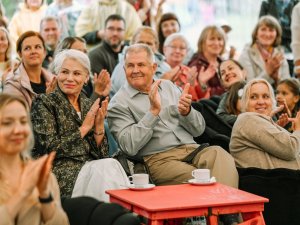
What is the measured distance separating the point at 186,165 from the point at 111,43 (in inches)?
93.0

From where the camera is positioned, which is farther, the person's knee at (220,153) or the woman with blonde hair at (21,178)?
the person's knee at (220,153)

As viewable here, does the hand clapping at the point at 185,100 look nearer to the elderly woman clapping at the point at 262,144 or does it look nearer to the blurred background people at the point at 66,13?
the elderly woman clapping at the point at 262,144

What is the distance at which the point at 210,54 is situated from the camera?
6.68 metres

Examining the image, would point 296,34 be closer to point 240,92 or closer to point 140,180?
point 240,92

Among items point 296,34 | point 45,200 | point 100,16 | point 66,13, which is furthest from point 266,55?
point 45,200

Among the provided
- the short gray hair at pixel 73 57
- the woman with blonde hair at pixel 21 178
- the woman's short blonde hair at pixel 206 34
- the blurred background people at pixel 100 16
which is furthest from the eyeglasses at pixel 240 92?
the woman with blonde hair at pixel 21 178

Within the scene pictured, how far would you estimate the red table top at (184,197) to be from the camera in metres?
3.52

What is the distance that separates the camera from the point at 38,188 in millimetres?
2854

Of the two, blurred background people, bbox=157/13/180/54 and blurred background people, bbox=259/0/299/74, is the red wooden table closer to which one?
blurred background people, bbox=157/13/180/54

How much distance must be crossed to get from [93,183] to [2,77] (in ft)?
4.97

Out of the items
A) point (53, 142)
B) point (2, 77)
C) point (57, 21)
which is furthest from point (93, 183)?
point (57, 21)

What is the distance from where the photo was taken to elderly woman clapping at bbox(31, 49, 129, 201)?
404 cm

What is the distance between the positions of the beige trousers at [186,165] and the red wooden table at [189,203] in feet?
1.47

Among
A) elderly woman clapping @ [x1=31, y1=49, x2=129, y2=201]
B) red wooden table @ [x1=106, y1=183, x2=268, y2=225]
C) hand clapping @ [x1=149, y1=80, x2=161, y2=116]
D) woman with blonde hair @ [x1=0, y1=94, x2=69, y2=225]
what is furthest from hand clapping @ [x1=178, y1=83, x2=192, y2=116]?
woman with blonde hair @ [x1=0, y1=94, x2=69, y2=225]
